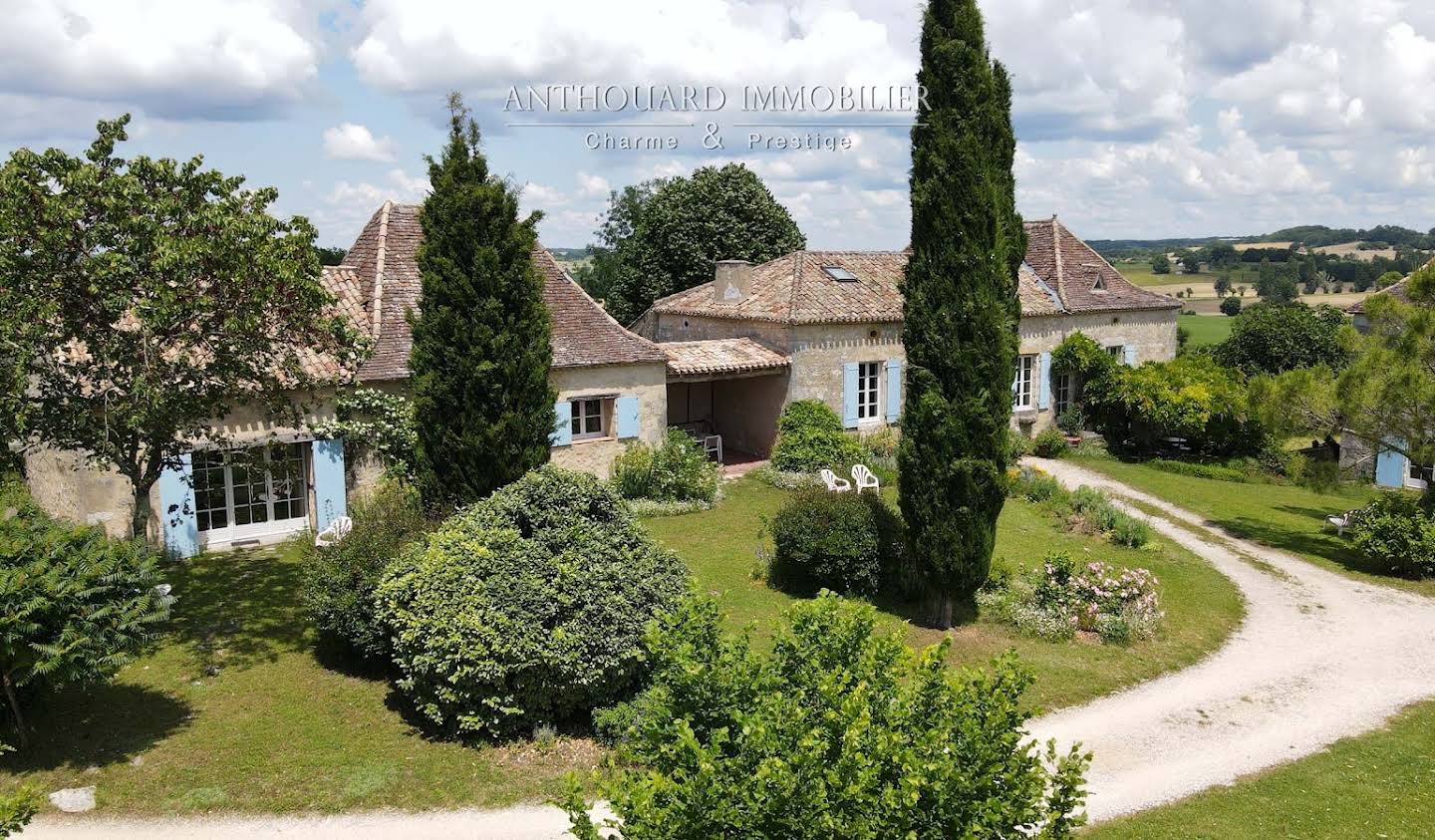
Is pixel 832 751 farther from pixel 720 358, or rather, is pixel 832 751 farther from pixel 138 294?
pixel 720 358

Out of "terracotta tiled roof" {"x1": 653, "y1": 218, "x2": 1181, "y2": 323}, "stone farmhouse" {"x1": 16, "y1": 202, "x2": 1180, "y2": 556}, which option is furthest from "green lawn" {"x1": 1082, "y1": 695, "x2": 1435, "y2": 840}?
"terracotta tiled roof" {"x1": 653, "y1": 218, "x2": 1181, "y2": 323}

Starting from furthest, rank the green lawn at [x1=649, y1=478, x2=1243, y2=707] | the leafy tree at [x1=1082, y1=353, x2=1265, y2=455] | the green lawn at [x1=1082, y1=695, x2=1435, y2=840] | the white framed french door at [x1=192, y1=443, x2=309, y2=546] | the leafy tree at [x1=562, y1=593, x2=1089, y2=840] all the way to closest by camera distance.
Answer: the leafy tree at [x1=1082, y1=353, x2=1265, y2=455]
the white framed french door at [x1=192, y1=443, x2=309, y2=546]
the green lawn at [x1=649, y1=478, x2=1243, y2=707]
the green lawn at [x1=1082, y1=695, x2=1435, y2=840]
the leafy tree at [x1=562, y1=593, x2=1089, y2=840]

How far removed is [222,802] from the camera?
812 cm

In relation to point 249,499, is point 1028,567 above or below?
below

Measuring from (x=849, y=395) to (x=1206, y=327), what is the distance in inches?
1958

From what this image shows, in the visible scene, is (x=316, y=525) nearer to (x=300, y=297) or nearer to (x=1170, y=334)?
(x=300, y=297)

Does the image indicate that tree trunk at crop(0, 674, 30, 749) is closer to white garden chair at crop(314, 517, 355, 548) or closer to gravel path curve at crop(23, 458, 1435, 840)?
gravel path curve at crop(23, 458, 1435, 840)

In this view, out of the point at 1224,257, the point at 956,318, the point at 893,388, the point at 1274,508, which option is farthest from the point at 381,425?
the point at 1224,257

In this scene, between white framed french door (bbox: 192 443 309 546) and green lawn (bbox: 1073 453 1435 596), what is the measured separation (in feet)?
56.8

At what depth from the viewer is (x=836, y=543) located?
43.4ft

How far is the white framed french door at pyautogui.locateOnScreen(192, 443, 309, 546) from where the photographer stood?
15.0 metres

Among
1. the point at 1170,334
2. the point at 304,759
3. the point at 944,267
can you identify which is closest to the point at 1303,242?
the point at 1170,334

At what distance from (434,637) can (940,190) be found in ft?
25.3

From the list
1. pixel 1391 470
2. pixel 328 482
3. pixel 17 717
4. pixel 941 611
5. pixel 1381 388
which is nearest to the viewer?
pixel 17 717
